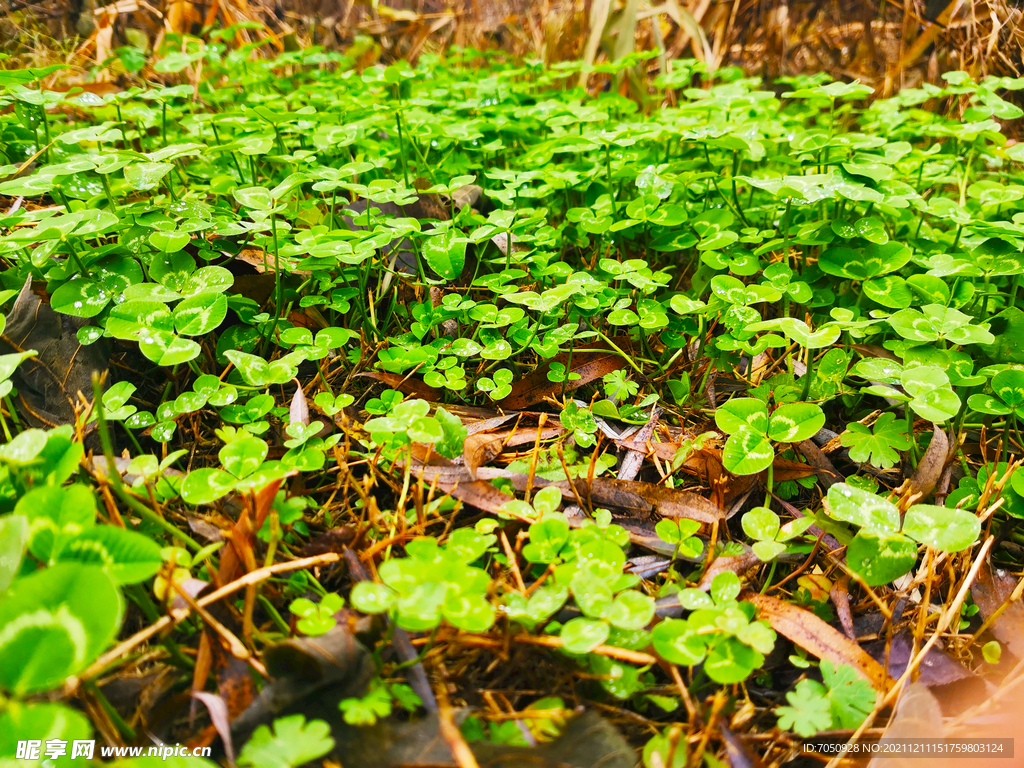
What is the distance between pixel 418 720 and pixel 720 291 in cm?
119

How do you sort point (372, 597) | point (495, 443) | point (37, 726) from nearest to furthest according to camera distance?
1. point (37, 726)
2. point (372, 597)
3. point (495, 443)

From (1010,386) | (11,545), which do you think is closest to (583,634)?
(11,545)

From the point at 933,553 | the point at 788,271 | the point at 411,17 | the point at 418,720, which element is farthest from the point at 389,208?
the point at 411,17

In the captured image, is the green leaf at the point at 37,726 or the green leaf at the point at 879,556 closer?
the green leaf at the point at 37,726

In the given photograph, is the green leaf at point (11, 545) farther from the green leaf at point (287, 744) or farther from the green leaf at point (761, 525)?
→ the green leaf at point (761, 525)

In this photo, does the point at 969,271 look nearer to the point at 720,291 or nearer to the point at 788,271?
the point at 788,271

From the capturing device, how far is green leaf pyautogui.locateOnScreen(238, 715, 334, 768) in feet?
2.46

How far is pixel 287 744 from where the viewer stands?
77cm

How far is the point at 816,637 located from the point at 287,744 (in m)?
0.86

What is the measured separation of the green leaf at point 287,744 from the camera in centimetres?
75

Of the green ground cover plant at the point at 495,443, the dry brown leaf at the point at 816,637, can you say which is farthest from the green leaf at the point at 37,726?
the dry brown leaf at the point at 816,637

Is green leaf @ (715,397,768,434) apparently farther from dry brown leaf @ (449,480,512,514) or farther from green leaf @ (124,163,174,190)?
green leaf @ (124,163,174,190)

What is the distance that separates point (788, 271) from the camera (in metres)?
1.66

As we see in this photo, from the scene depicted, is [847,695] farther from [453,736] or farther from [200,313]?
[200,313]
